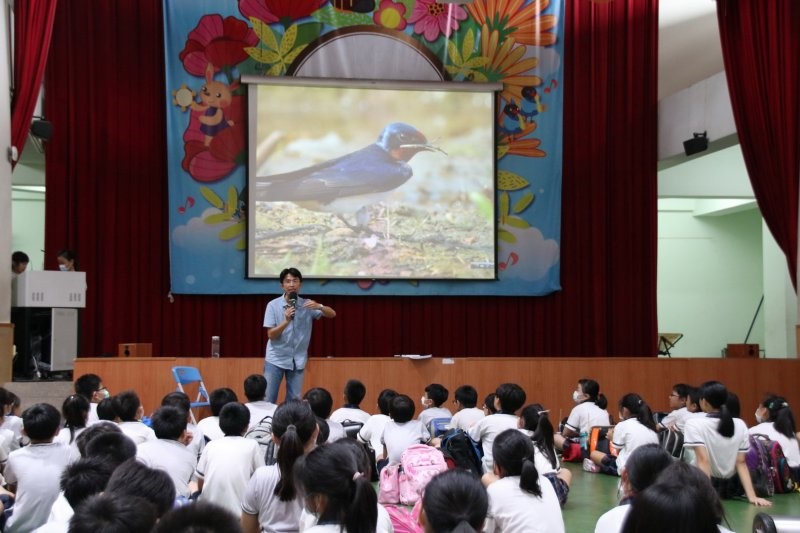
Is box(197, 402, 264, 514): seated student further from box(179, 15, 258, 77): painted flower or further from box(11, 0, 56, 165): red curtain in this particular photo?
box(179, 15, 258, 77): painted flower

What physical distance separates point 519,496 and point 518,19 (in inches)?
327

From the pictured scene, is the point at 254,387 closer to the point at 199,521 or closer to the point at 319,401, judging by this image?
the point at 319,401

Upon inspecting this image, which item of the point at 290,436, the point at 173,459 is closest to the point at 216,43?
the point at 173,459

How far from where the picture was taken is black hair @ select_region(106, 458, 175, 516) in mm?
2395

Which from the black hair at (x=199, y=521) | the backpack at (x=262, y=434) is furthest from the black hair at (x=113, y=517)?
the backpack at (x=262, y=434)

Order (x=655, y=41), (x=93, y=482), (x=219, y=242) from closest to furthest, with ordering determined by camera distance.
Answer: (x=93, y=482) < (x=219, y=242) < (x=655, y=41)

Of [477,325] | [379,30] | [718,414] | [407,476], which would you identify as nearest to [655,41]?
[379,30]

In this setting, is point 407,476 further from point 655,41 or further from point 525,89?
point 655,41

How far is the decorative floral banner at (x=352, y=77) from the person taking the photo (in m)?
9.97

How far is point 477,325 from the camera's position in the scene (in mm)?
10508

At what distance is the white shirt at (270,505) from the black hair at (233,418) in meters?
0.70

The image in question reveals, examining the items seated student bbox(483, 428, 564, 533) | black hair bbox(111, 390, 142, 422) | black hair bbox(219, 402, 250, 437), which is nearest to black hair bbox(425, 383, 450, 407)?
black hair bbox(111, 390, 142, 422)

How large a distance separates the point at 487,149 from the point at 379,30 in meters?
Answer: 1.79

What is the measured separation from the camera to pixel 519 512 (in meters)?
3.07
